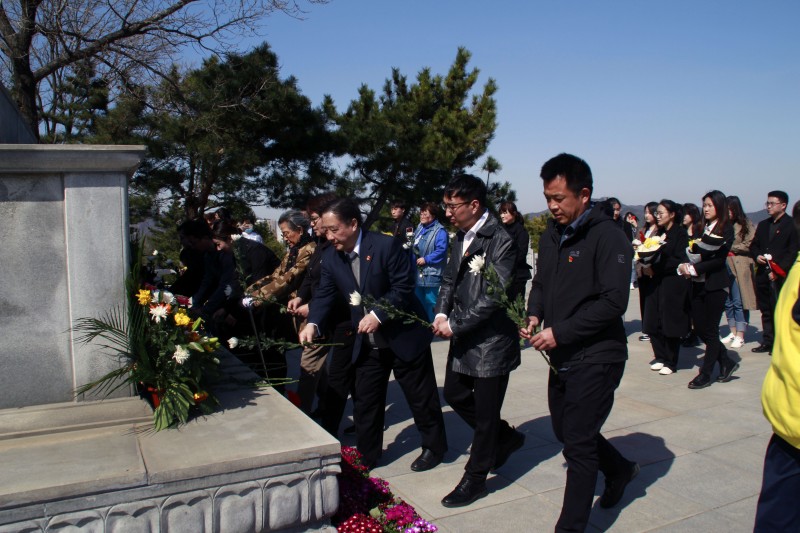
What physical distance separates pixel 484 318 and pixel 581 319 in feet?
2.21

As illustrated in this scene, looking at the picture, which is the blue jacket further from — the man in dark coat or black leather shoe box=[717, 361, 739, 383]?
the man in dark coat

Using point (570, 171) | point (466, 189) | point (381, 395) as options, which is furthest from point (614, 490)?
point (466, 189)

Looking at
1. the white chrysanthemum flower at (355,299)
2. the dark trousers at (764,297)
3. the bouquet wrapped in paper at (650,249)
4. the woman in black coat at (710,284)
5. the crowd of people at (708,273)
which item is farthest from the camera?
the dark trousers at (764,297)

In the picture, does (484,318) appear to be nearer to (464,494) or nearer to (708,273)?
(464,494)

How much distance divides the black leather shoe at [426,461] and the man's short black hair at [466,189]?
1.63 meters

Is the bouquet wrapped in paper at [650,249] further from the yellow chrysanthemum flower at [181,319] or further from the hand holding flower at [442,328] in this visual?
the yellow chrysanthemum flower at [181,319]

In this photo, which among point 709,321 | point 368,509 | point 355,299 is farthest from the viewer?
point 709,321

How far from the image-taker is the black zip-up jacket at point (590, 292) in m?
3.10

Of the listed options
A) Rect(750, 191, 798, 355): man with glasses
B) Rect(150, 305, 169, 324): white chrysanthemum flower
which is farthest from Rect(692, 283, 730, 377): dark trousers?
Rect(150, 305, 169, 324): white chrysanthemum flower

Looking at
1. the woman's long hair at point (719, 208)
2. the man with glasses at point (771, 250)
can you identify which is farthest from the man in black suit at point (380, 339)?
the man with glasses at point (771, 250)

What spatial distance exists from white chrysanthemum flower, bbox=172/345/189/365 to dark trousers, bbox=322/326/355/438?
1622mm

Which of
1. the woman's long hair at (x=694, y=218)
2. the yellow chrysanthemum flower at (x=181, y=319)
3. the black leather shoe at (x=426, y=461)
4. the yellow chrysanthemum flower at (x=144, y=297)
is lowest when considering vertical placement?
the black leather shoe at (x=426, y=461)

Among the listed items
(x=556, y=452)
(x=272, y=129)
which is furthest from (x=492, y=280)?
(x=272, y=129)

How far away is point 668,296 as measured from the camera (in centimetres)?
681
